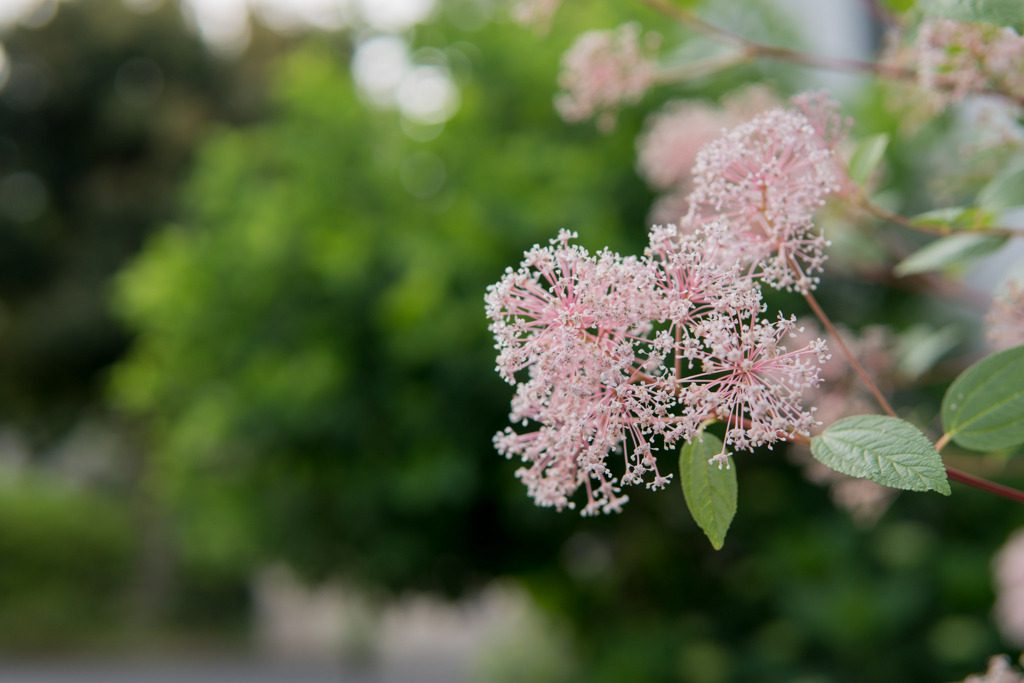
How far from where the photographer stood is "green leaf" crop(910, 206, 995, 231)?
915 mm

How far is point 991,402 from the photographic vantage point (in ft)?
2.32

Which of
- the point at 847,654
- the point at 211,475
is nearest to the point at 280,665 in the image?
the point at 211,475

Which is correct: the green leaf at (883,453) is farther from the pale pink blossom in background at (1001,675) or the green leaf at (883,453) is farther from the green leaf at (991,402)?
the pale pink blossom in background at (1001,675)

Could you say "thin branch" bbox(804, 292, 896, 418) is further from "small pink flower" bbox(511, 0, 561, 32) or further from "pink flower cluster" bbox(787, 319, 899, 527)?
"small pink flower" bbox(511, 0, 561, 32)

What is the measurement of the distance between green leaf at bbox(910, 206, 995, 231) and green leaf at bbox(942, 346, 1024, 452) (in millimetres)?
239

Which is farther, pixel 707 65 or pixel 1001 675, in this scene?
pixel 707 65

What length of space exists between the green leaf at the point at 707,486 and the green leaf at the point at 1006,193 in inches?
19.7

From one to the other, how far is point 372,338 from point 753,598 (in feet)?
9.02

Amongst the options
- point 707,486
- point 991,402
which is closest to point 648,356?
point 707,486

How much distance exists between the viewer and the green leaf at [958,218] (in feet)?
3.00

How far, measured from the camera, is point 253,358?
4.63m

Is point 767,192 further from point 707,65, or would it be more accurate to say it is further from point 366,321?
point 366,321

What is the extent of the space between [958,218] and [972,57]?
0.19 metres

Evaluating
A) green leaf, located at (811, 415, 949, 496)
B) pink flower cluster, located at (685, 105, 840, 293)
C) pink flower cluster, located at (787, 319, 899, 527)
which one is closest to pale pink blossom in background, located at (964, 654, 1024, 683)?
green leaf, located at (811, 415, 949, 496)
